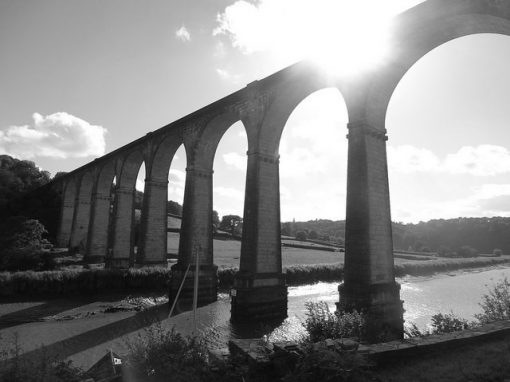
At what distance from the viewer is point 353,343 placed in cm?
548

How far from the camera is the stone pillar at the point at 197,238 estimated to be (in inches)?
717

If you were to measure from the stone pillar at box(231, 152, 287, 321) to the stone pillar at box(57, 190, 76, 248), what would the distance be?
27.8m

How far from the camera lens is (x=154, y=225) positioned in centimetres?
2177

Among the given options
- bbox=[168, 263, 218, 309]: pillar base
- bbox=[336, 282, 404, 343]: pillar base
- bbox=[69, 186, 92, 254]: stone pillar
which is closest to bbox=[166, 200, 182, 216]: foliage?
bbox=[69, 186, 92, 254]: stone pillar

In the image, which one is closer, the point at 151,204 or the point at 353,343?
the point at 353,343

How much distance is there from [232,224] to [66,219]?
2983 centimetres

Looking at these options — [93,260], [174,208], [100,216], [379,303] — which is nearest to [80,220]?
[100,216]

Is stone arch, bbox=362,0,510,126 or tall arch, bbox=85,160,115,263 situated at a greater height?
stone arch, bbox=362,0,510,126

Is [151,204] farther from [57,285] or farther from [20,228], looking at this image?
[20,228]

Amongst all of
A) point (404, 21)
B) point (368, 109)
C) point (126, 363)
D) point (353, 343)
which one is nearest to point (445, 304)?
point (368, 109)

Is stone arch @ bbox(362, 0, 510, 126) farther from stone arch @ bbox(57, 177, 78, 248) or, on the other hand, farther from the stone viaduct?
stone arch @ bbox(57, 177, 78, 248)

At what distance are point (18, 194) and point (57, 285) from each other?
27.3 meters

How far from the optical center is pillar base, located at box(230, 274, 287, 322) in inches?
570

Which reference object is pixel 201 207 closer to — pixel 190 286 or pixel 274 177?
pixel 190 286
